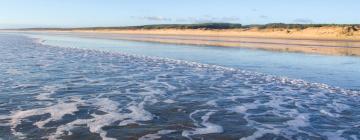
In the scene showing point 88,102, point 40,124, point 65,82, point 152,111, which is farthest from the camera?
point 65,82

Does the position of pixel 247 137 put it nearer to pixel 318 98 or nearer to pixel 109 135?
pixel 109 135

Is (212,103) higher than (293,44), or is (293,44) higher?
(212,103)

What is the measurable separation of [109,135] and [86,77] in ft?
28.8

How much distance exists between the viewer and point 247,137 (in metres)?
8.72

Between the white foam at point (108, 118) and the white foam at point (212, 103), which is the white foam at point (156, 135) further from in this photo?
the white foam at point (212, 103)

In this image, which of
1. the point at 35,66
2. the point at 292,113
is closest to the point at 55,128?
the point at 292,113

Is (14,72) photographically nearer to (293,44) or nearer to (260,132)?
(260,132)

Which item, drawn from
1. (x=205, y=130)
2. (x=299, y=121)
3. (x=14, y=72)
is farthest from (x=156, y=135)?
(x=14, y=72)

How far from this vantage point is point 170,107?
11.4 metres

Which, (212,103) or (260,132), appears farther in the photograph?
(212,103)

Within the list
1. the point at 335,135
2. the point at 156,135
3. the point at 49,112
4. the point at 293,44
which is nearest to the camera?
the point at 156,135

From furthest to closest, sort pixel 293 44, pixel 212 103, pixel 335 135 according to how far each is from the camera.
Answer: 1. pixel 293 44
2. pixel 212 103
3. pixel 335 135

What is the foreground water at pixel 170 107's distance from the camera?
29.6 feet

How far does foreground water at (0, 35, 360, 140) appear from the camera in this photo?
29.6 feet
